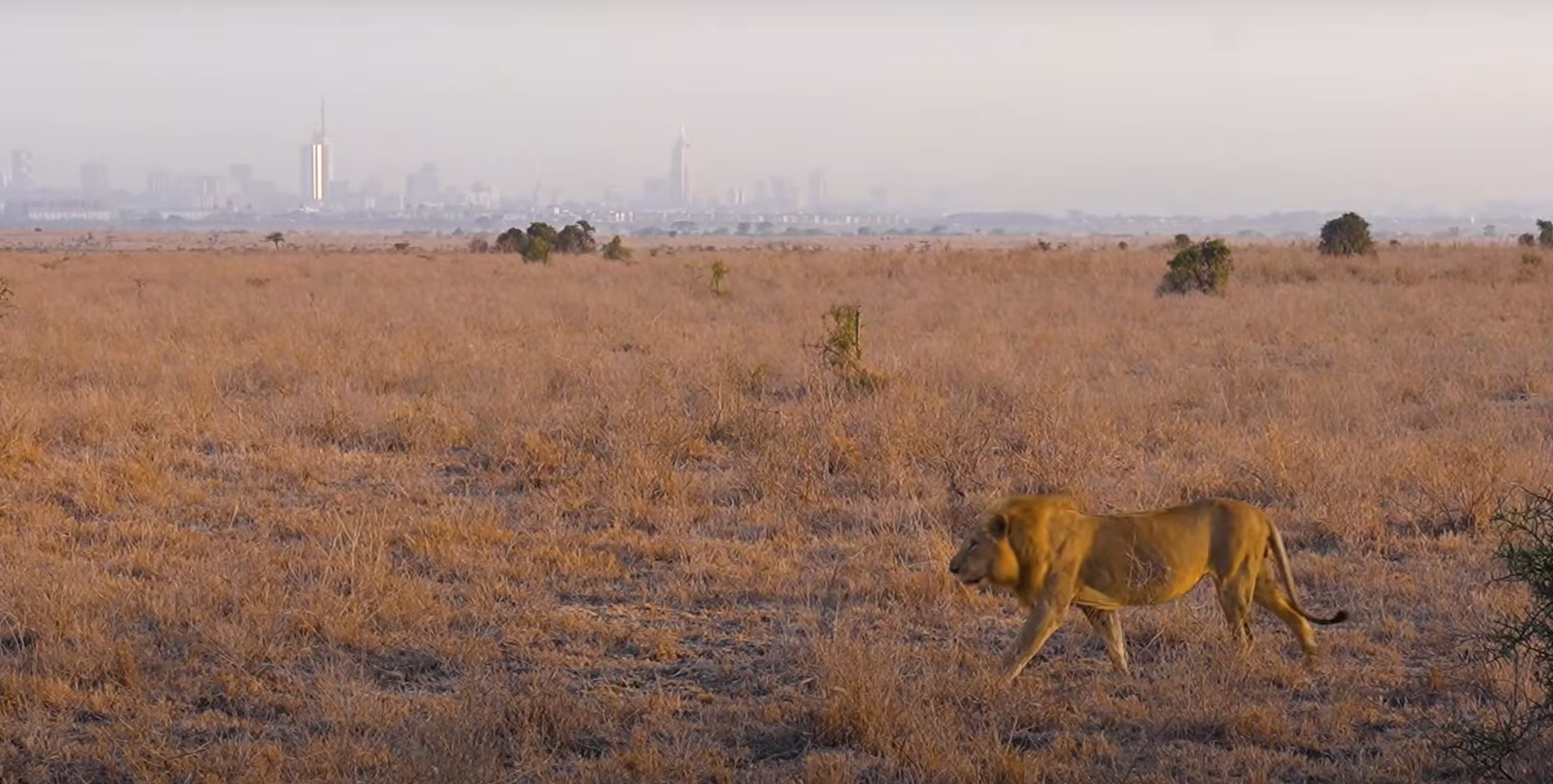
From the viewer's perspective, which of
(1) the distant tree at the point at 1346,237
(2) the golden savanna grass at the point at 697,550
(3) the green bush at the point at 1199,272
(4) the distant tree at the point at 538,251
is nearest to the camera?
(2) the golden savanna grass at the point at 697,550

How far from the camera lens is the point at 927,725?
475 cm

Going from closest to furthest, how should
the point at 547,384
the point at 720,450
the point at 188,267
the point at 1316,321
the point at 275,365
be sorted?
the point at 720,450 → the point at 547,384 → the point at 275,365 → the point at 1316,321 → the point at 188,267

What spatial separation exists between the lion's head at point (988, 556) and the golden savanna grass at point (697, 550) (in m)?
0.40

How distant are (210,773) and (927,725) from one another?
216 cm

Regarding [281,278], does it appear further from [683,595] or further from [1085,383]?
[683,595]

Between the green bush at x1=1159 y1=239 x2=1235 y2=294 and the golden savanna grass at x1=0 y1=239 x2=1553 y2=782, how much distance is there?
6.59 meters

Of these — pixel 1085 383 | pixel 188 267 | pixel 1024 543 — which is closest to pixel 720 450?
pixel 1085 383

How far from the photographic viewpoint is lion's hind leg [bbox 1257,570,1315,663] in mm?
5527

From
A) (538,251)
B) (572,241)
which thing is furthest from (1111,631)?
(572,241)

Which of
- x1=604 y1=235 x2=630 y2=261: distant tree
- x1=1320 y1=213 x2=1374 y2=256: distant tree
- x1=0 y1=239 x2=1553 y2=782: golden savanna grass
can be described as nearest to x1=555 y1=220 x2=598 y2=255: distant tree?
x1=604 y1=235 x2=630 y2=261: distant tree

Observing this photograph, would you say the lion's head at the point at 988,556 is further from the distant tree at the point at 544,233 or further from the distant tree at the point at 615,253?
the distant tree at the point at 544,233

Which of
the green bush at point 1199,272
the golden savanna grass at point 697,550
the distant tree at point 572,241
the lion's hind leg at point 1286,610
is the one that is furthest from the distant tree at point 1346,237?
the lion's hind leg at point 1286,610

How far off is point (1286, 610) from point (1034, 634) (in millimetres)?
1056

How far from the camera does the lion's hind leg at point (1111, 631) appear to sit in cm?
551
